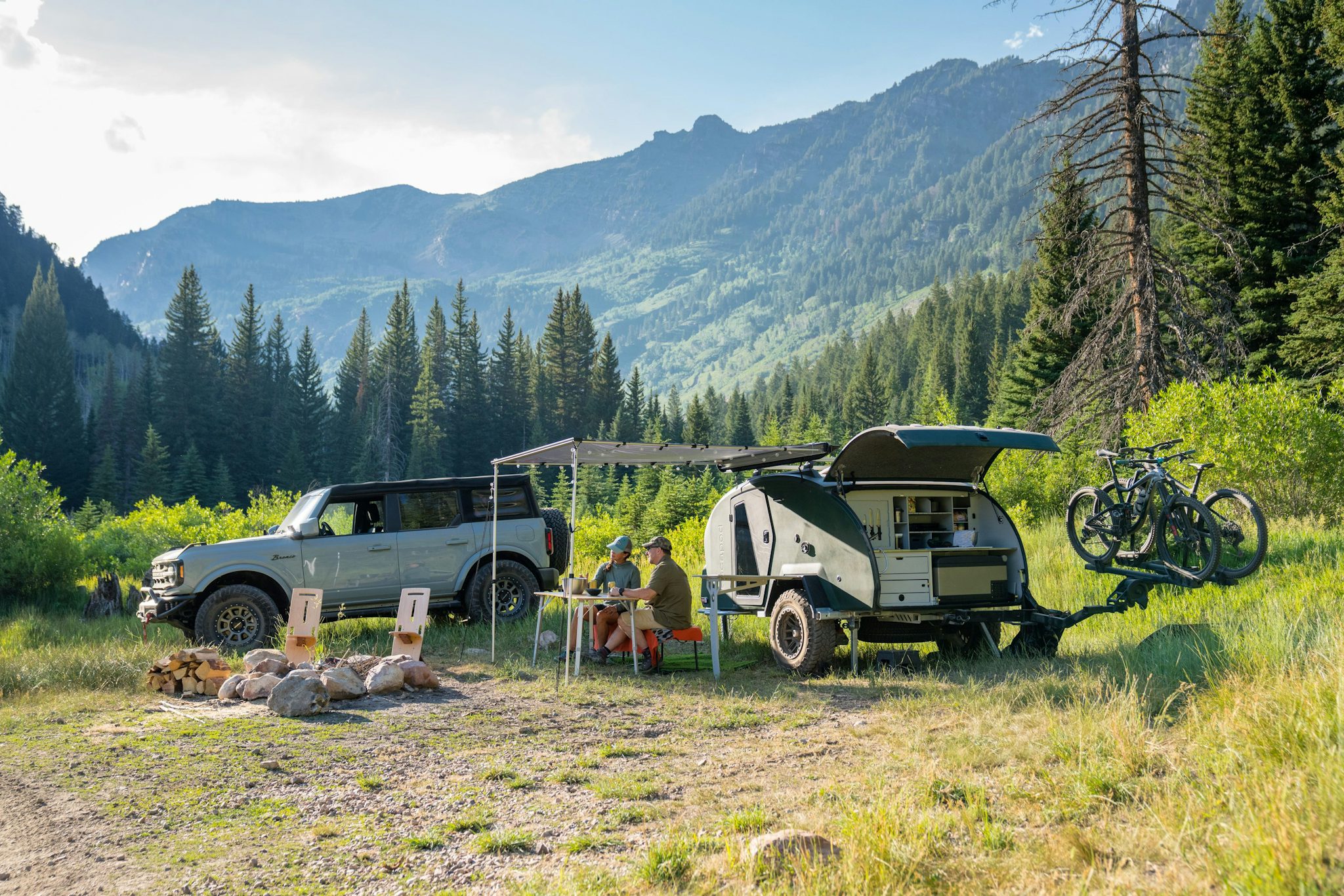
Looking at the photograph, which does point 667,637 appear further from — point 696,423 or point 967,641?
point 696,423

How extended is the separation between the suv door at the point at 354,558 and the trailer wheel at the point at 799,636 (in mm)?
5455

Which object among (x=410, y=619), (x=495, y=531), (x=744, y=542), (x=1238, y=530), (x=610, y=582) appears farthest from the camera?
(x=495, y=531)

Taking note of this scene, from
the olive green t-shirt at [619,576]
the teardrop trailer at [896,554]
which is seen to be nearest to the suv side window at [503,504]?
the olive green t-shirt at [619,576]

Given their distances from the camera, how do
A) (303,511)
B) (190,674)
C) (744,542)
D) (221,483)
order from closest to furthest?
(190,674) → (744,542) → (303,511) → (221,483)

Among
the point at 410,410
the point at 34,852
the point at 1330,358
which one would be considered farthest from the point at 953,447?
the point at 410,410

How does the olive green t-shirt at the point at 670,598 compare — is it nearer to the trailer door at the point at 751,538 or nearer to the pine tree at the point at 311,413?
the trailer door at the point at 751,538

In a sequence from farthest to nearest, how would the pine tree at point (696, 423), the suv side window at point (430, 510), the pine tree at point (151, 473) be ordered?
the pine tree at point (696, 423) → the pine tree at point (151, 473) → the suv side window at point (430, 510)

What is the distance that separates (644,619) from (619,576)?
3.91ft

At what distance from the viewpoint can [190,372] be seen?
90.4 m

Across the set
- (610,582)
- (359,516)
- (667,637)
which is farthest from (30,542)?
(667,637)

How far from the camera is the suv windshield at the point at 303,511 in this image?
12695 mm

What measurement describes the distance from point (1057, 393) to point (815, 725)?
44.7 ft

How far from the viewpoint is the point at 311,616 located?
10914mm

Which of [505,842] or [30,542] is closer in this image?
[505,842]
